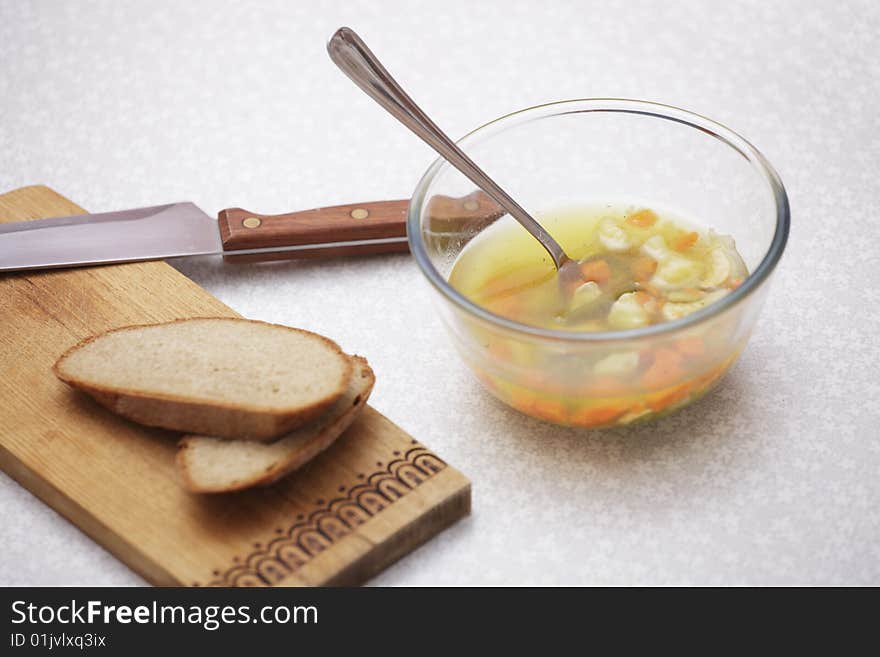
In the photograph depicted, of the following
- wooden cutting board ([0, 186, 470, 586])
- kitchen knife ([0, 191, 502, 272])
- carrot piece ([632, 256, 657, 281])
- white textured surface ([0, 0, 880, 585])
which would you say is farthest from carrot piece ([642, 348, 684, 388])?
kitchen knife ([0, 191, 502, 272])

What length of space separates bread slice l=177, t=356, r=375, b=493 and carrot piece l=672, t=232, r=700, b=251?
0.78 meters

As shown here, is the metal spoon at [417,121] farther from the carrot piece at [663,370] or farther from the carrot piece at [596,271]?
the carrot piece at [663,370]

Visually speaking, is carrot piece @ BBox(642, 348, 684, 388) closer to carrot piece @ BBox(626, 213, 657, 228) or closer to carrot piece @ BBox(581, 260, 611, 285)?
carrot piece @ BBox(581, 260, 611, 285)

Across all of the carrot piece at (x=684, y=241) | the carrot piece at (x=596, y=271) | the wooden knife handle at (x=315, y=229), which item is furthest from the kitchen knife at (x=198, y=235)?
the carrot piece at (x=684, y=241)

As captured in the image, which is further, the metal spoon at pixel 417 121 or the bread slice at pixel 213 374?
the metal spoon at pixel 417 121

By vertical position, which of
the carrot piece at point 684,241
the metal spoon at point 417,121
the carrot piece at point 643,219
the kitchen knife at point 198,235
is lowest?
the kitchen knife at point 198,235

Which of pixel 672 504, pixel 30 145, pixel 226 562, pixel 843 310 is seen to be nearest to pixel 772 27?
pixel 843 310

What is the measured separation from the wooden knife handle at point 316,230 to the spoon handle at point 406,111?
41cm

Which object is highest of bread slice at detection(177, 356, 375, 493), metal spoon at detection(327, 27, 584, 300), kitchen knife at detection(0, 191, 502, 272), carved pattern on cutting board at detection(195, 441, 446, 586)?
metal spoon at detection(327, 27, 584, 300)

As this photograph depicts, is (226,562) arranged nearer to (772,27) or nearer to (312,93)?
(312,93)

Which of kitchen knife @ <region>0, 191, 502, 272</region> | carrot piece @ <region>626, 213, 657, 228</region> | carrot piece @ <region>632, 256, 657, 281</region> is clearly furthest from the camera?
kitchen knife @ <region>0, 191, 502, 272</region>

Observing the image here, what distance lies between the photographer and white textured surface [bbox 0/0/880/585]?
2.20 meters

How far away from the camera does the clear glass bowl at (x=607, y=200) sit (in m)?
2.17
